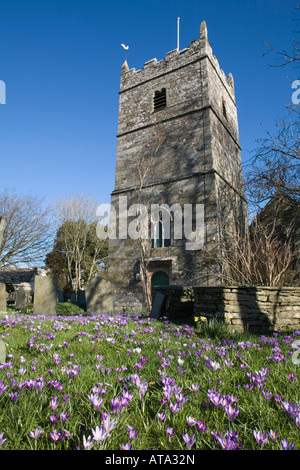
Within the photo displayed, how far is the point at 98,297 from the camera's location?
8.05 meters

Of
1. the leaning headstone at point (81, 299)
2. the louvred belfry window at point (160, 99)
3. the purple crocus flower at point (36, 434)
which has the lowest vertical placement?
the leaning headstone at point (81, 299)

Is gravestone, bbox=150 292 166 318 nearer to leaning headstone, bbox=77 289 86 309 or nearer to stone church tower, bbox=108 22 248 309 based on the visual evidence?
stone church tower, bbox=108 22 248 309

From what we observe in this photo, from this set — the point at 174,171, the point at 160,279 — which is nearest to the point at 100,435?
the point at 160,279

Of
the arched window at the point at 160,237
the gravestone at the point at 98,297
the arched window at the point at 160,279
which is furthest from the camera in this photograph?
the arched window at the point at 160,237

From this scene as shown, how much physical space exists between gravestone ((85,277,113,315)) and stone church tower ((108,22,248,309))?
4.07m

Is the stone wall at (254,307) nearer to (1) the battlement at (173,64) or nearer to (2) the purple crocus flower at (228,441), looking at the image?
(2) the purple crocus flower at (228,441)

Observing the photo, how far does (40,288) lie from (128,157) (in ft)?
35.2

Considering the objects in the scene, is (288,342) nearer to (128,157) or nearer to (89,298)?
(89,298)

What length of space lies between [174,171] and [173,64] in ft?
23.8

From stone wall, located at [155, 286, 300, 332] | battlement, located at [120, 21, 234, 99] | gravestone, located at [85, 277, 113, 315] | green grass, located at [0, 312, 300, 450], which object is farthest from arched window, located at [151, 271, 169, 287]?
battlement, located at [120, 21, 234, 99]

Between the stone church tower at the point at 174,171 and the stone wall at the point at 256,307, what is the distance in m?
6.03

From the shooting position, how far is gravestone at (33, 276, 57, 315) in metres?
7.39

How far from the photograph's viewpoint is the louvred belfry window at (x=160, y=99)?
1557 cm

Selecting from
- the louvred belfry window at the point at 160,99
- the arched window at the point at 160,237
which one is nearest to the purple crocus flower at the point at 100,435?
the arched window at the point at 160,237
